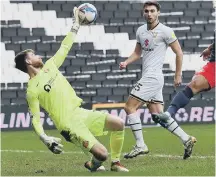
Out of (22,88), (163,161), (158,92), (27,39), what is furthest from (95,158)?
(27,39)

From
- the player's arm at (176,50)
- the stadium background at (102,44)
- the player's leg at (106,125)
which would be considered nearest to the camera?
the player's leg at (106,125)

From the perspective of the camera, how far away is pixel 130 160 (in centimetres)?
1027

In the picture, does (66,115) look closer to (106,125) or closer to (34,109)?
(34,109)

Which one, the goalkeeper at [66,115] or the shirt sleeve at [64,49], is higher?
the shirt sleeve at [64,49]

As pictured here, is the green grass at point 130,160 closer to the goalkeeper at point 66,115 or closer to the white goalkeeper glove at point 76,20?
the goalkeeper at point 66,115

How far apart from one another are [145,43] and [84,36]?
12.5m

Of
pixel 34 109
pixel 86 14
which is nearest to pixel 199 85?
pixel 86 14

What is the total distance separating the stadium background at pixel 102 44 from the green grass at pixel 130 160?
17.7ft

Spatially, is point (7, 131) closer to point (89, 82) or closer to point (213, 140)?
point (89, 82)

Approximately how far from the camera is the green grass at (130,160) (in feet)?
28.2

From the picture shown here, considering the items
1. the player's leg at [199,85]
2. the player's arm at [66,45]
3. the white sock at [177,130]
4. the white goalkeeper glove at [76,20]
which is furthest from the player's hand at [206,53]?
the player's arm at [66,45]

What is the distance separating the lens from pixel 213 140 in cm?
1339

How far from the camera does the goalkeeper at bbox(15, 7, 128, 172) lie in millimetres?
8602

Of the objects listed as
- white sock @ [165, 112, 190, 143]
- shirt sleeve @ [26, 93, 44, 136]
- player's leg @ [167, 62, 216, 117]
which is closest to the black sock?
player's leg @ [167, 62, 216, 117]
